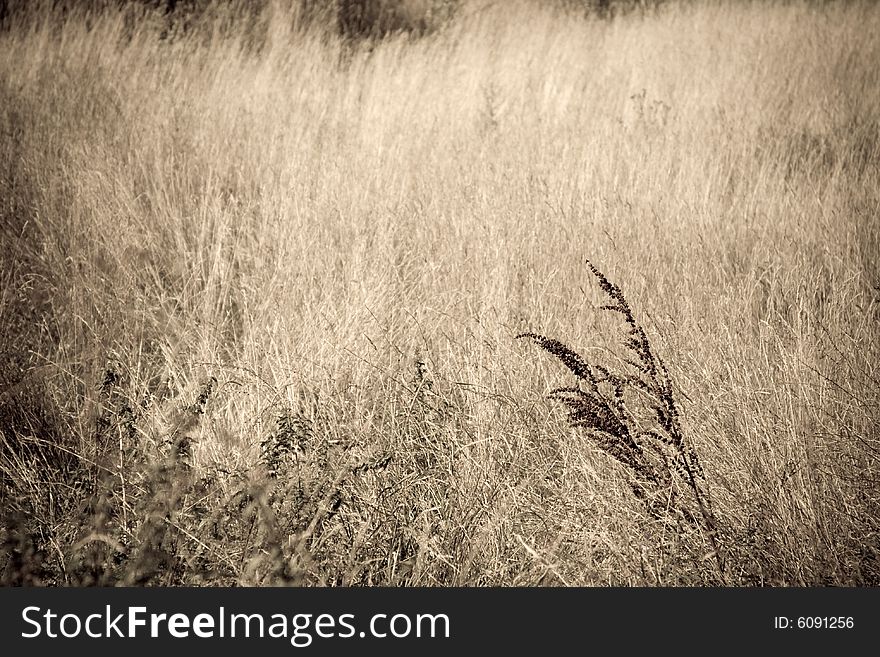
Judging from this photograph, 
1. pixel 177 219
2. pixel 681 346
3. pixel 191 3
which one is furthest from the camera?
pixel 191 3

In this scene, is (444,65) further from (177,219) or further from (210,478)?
(210,478)

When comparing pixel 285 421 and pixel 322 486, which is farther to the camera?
pixel 285 421

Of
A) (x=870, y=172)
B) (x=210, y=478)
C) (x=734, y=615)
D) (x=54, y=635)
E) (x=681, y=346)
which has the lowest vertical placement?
(x=54, y=635)

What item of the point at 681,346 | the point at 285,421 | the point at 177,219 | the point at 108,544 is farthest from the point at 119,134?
the point at 681,346

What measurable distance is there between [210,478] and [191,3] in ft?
19.9

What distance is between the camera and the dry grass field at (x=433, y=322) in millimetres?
1664

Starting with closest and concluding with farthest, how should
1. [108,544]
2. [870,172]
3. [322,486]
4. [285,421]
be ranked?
[108,544], [322,486], [285,421], [870,172]

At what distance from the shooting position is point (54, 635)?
1.47 m

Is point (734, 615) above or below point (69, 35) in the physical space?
below

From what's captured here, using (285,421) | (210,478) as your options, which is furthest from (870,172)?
(210,478)

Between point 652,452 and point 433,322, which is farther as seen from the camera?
point 433,322

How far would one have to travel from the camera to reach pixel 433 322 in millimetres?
2541

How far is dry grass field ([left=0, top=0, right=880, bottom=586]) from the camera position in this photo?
1.66m

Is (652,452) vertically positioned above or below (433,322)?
above
